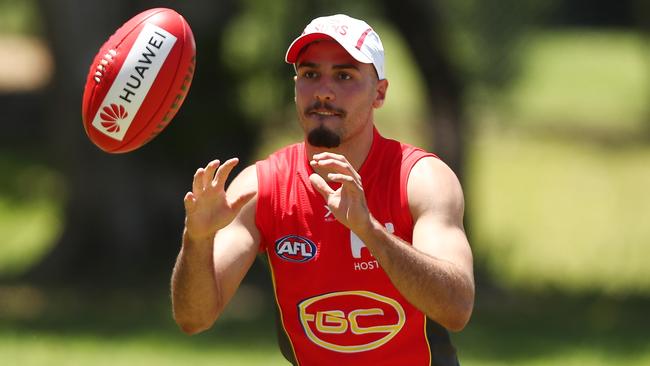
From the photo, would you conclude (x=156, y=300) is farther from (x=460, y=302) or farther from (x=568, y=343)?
(x=460, y=302)

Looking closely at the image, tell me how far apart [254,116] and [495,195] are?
902 centimetres

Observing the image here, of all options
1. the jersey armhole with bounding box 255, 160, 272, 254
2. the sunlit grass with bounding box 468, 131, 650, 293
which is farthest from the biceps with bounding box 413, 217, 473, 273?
the sunlit grass with bounding box 468, 131, 650, 293

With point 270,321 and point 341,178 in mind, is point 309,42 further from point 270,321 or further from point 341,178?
point 270,321

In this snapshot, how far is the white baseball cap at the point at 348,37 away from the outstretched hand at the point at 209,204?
0.60 metres

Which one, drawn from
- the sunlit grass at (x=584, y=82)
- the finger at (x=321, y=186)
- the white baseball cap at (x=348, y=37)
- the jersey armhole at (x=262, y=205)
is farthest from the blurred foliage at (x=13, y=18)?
the finger at (x=321, y=186)

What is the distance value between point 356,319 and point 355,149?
0.64 metres

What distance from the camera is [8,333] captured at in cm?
1219

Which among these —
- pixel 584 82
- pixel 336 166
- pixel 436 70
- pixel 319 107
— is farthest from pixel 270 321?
pixel 584 82

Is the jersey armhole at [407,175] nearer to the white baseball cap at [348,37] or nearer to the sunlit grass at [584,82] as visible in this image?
the white baseball cap at [348,37]

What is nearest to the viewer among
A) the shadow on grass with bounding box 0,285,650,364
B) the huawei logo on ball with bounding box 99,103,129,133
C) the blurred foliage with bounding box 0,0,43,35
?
the huawei logo on ball with bounding box 99,103,129,133

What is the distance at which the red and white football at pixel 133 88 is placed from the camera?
5844mm

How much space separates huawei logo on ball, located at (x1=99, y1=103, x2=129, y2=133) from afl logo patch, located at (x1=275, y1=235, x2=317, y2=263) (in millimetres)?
937

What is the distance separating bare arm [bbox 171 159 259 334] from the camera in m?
4.99

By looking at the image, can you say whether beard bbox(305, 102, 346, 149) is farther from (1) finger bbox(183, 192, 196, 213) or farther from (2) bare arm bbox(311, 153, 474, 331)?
(1) finger bbox(183, 192, 196, 213)
